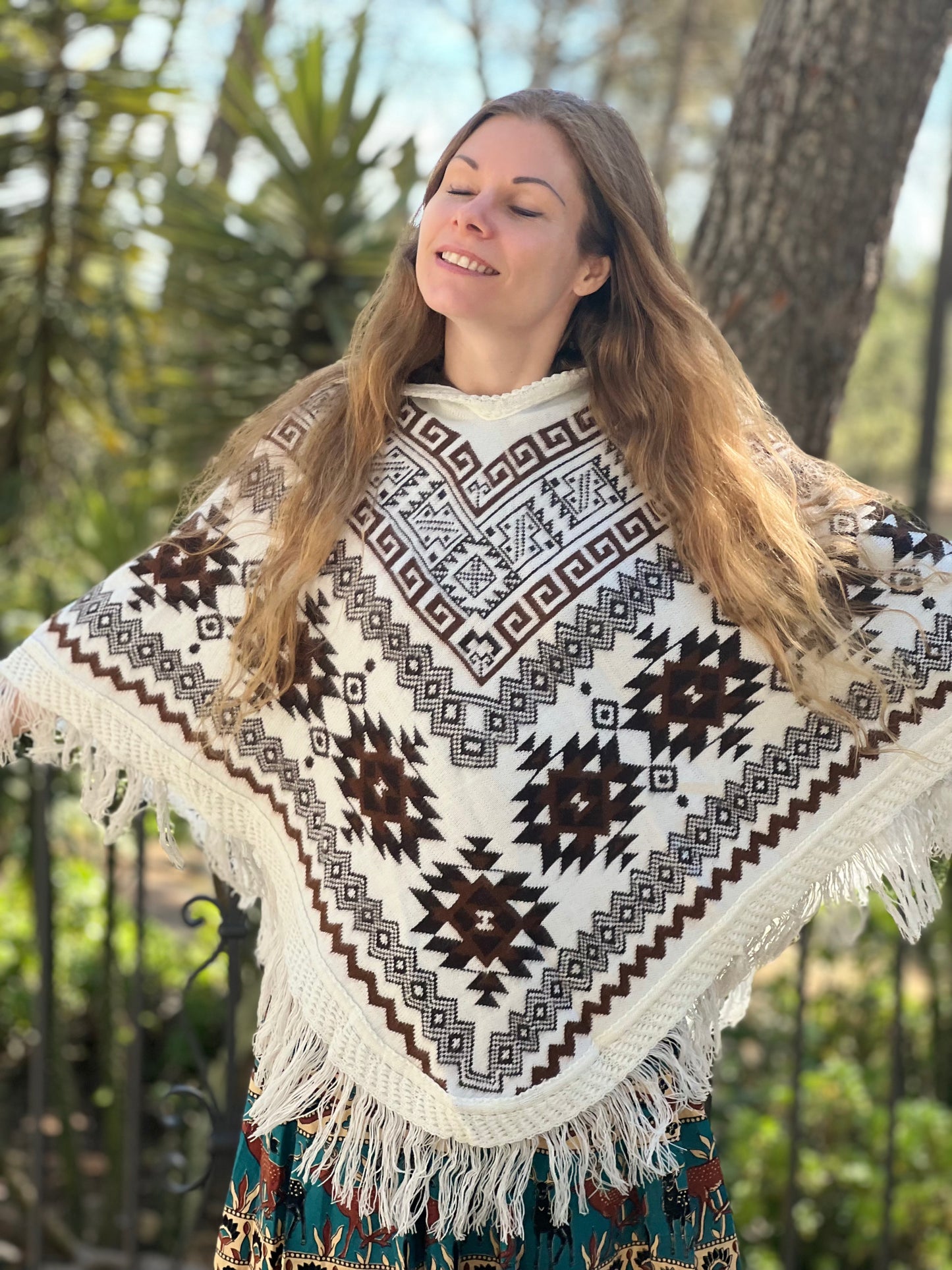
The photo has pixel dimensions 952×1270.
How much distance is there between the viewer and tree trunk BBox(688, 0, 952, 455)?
242cm

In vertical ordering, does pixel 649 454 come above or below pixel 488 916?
above

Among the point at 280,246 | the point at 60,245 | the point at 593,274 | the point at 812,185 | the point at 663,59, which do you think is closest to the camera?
the point at 593,274

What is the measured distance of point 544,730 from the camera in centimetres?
164

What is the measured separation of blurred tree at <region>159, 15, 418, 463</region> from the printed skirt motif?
9.51 ft

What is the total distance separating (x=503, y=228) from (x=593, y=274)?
0.17 m

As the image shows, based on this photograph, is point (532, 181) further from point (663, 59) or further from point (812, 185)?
point (663, 59)

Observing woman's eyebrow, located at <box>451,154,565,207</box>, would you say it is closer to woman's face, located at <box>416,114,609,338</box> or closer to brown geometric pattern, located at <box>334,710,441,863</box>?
woman's face, located at <box>416,114,609,338</box>

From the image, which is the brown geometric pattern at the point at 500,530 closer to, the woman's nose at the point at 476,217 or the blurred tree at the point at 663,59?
the woman's nose at the point at 476,217

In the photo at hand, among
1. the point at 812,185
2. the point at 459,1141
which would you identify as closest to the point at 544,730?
the point at 459,1141

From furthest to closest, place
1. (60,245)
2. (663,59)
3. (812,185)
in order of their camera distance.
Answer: (663,59)
(60,245)
(812,185)

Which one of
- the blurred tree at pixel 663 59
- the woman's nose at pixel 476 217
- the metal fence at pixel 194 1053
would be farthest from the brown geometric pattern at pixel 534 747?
the blurred tree at pixel 663 59

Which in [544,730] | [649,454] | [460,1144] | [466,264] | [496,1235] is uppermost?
[466,264]

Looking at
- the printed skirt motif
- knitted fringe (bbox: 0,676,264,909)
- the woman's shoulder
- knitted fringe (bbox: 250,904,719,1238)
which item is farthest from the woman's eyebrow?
the printed skirt motif

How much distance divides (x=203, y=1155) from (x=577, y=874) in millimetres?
2534
